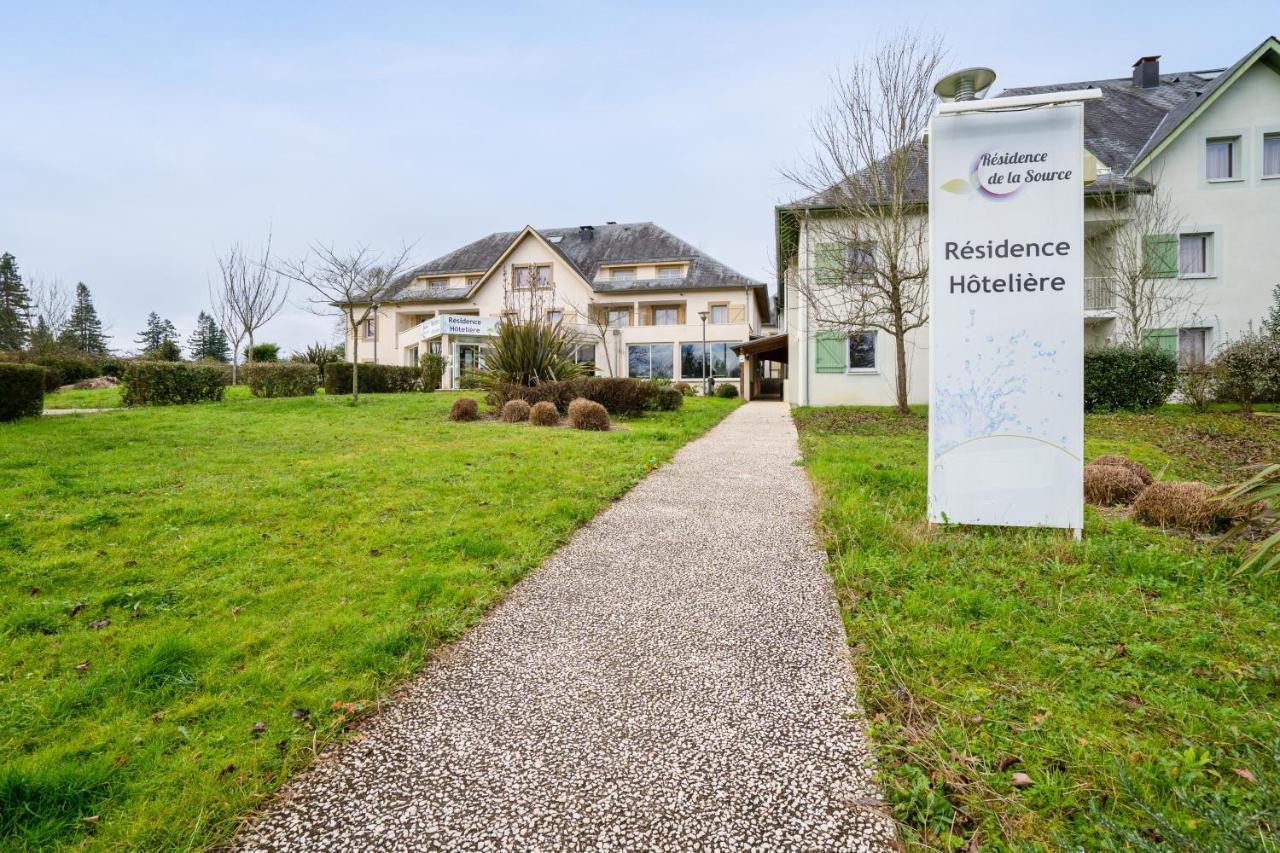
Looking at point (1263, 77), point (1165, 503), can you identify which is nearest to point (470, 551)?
point (1165, 503)

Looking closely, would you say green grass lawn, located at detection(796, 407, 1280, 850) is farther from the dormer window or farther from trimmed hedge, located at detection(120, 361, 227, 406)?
the dormer window

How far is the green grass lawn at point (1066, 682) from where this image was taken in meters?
1.65

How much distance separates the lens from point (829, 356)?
62.0 ft

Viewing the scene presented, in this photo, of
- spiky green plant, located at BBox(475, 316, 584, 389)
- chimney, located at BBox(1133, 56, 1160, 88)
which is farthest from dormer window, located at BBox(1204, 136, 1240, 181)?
spiky green plant, located at BBox(475, 316, 584, 389)

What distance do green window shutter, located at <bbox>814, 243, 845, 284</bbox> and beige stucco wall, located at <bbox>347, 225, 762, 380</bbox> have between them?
607 inches

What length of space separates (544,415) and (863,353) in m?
12.1

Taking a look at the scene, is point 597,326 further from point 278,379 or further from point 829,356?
point 278,379

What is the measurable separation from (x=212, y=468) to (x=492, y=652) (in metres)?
5.55

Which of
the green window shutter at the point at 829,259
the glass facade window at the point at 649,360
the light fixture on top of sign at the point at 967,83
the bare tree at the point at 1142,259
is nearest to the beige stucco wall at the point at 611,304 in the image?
the glass facade window at the point at 649,360

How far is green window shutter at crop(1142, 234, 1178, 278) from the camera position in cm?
1691

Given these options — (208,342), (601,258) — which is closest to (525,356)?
(601,258)

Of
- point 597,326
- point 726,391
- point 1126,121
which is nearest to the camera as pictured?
point 1126,121

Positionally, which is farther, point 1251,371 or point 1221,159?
point 1221,159

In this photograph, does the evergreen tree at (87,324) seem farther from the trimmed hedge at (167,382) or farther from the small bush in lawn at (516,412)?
the small bush in lawn at (516,412)
